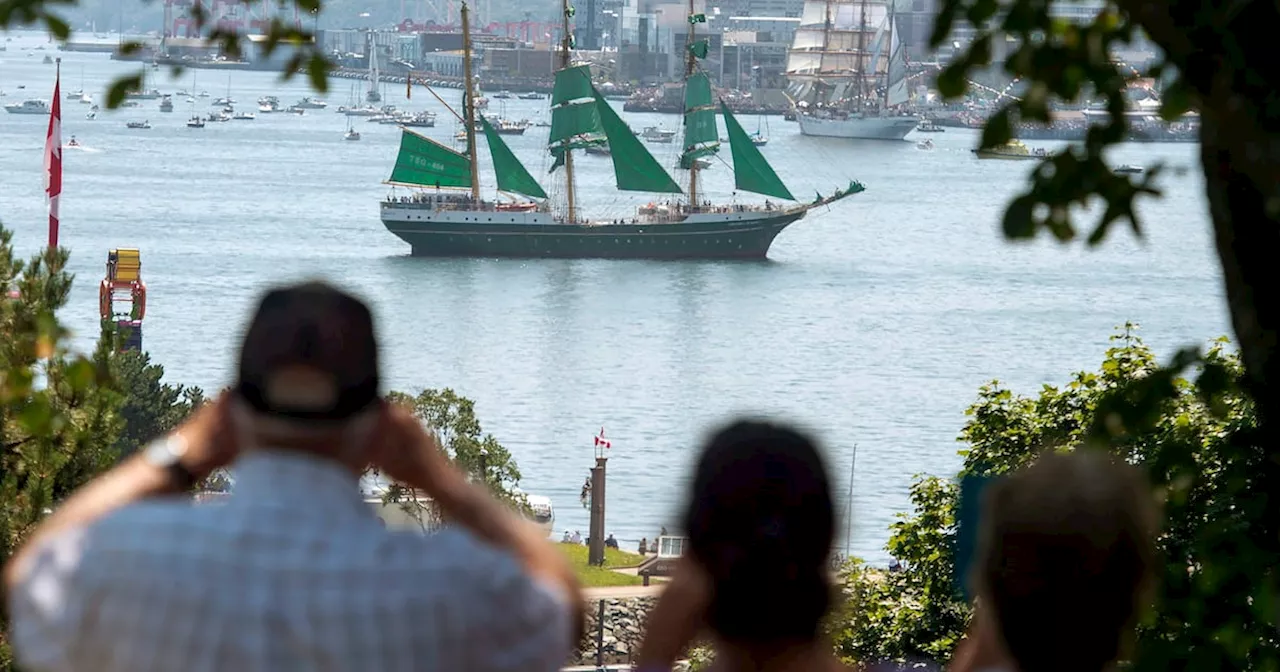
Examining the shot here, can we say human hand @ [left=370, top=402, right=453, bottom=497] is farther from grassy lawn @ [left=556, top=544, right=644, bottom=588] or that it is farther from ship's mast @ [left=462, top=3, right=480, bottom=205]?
ship's mast @ [left=462, top=3, right=480, bottom=205]

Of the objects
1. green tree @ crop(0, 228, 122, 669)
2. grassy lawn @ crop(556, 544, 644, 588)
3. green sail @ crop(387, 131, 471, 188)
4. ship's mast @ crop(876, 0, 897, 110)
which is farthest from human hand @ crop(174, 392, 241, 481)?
ship's mast @ crop(876, 0, 897, 110)

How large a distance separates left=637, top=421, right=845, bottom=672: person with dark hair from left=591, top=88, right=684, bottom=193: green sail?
183 ft

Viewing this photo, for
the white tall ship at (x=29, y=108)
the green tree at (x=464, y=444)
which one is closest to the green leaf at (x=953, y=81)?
the green tree at (x=464, y=444)

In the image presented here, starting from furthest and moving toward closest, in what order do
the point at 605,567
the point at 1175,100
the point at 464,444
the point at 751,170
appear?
the point at 751,170 < the point at 605,567 < the point at 464,444 < the point at 1175,100

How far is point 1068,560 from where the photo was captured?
156 centimetres

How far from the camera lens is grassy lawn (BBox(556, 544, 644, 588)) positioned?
22.1m

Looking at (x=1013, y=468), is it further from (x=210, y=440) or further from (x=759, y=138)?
(x=759, y=138)

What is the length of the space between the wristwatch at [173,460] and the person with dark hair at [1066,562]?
26.2 inches

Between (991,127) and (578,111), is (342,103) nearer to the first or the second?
(578,111)

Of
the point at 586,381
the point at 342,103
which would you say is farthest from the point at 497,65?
the point at 586,381

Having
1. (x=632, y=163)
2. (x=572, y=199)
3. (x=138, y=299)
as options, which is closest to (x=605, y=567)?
(x=138, y=299)

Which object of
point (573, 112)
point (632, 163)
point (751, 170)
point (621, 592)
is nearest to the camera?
point (621, 592)

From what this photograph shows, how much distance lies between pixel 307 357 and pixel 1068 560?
0.62 m

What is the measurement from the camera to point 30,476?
6340mm
